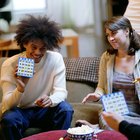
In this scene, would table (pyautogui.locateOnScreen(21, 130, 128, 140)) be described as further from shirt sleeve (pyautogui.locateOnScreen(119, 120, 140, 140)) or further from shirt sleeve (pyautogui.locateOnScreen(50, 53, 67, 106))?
shirt sleeve (pyautogui.locateOnScreen(50, 53, 67, 106))

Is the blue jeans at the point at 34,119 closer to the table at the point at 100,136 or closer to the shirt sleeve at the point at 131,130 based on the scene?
the table at the point at 100,136

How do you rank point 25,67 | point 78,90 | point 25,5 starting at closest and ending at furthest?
point 25,67 → point 78,90 → point 25,5

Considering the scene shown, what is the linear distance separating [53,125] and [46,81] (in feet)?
1.09

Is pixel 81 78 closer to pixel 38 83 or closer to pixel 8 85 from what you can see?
pixel 38 83

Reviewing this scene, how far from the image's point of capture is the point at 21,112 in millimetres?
2379

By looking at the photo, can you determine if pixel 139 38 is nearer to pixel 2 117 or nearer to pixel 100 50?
pixel 2 117

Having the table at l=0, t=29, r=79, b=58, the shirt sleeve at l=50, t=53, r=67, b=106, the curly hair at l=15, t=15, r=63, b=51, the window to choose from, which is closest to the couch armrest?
the shirt sleeve at l=50, t=53, r=67, b=106

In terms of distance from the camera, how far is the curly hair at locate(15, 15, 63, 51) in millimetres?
2371

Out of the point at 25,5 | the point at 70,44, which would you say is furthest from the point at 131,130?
the point at 25,5

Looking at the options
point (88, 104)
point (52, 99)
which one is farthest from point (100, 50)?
point (52, 99)

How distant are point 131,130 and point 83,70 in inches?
60.6

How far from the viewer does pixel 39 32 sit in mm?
2381

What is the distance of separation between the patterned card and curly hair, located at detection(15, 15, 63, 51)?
0.19 meters

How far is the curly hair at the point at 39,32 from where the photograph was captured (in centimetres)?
237
